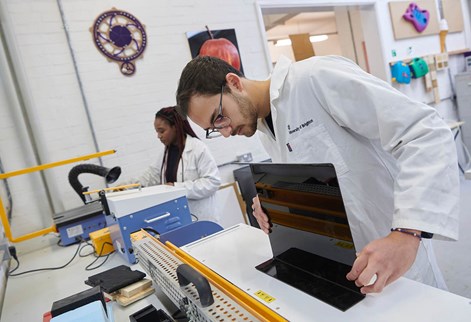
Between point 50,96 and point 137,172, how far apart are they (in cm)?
88

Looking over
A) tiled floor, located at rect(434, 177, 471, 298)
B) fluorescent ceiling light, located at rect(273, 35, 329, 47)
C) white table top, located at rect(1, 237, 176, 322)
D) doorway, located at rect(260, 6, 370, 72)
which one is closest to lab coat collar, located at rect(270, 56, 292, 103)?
white table top, located at rect(1, 237, 176, 322)

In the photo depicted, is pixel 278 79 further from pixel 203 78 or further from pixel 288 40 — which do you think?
pixel 288 40

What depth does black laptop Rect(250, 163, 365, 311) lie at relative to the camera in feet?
2.17

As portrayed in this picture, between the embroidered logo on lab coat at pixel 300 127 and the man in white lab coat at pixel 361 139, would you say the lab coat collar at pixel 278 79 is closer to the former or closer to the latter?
the man in white lab coat at pixel 361 139

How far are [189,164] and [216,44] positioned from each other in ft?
4.92

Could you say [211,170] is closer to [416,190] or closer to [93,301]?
[93,301]

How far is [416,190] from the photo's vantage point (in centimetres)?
68

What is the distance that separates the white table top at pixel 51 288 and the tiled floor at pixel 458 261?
1902 mm

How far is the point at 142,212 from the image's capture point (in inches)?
56.9

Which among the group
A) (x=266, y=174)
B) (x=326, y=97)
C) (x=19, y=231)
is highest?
(x=326, y=97)

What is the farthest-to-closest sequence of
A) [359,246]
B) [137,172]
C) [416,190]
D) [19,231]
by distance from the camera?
[137,172] → [19,231] → [359,246] → [416,190]

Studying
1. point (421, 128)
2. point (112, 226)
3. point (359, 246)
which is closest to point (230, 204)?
point (112, 226)

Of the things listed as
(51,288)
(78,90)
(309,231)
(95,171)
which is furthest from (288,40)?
(309,231)

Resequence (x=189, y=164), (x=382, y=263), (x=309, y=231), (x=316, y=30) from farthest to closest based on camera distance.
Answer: (x=316, y=30)
(x=189, y=164)
(x=309, y=231)
(x=382, y=263)
